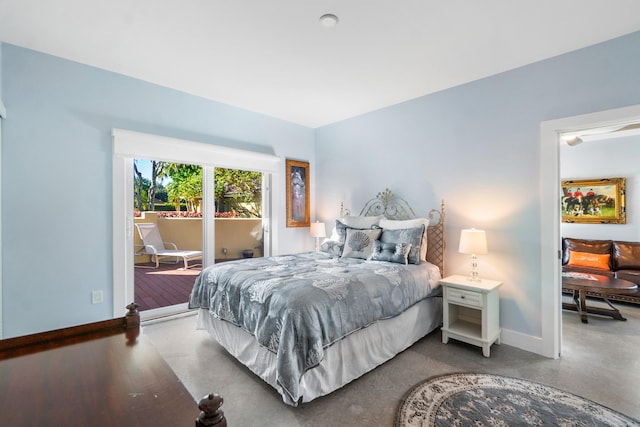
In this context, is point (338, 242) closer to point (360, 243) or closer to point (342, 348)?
point (360, 243)

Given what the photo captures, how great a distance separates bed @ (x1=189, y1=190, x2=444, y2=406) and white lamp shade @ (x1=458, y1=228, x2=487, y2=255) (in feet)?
1.46

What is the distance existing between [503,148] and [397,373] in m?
2.40

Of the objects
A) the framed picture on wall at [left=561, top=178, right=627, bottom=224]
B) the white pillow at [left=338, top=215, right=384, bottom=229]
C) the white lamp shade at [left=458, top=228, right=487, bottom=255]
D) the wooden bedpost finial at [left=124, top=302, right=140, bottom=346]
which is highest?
the framed picture on wall at [left=561, top=178, right=627, bottom=224]

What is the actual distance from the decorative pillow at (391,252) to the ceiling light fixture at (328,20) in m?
2.13

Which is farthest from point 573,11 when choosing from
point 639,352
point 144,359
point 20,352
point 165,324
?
point 165,324

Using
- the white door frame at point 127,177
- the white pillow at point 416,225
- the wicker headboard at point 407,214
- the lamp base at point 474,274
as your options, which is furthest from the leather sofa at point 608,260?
the white door frame at point 127,177

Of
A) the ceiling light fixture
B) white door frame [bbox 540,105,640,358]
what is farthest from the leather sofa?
the ceiling light fixture

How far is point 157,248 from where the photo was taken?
373 cm

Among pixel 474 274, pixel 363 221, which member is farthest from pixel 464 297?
pixel 363 221

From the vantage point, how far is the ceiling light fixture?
7.32 ft

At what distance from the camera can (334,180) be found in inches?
191

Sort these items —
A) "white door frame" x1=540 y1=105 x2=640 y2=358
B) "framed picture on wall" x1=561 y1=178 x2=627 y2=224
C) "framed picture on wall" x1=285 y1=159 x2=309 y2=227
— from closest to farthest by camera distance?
"white door frame" x1=540 y1=105 x2=640 y2=358 → "framed picture on wall" x1=561 y1=178 x2=627 y2=224 → "framed picture on wall" x1=285 y1=159 x2=309 y2=227

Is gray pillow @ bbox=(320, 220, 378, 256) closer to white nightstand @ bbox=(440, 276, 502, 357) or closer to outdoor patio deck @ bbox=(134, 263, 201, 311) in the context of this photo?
white nightstand @ bbox=(440, 276, 502, 357)

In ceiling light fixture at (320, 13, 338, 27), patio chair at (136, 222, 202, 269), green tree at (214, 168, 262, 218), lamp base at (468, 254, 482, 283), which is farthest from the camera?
green tree at (214, 168, 262, 218)
